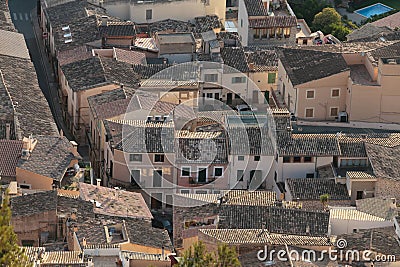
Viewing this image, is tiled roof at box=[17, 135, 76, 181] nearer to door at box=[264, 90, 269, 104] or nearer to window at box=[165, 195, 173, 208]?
window at box=[165, 195, 173, 208]

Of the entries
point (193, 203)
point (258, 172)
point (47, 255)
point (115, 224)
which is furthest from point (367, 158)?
point (47, 255)

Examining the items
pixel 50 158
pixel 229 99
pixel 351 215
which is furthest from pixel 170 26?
pixel 351 215

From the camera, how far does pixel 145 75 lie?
56219 millimetres

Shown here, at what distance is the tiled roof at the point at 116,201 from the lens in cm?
4400

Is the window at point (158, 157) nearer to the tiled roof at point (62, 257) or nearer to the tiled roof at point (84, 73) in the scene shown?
the tiled roof at point (84, 73)

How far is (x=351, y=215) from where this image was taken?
43.8 meters

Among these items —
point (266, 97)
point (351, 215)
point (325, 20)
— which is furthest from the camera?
point (325, 20)

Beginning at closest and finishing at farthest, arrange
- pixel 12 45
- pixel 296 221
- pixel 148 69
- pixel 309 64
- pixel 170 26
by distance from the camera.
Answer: pixel 296 221
pixel 309 64
pixel 148 69
pixel 12 45
pixel 170 26

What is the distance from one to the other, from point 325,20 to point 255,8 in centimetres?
671

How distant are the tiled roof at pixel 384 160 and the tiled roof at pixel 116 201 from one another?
8.95 m

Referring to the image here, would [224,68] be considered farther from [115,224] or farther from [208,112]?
[115,224]

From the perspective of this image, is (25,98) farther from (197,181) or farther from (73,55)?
(197,181)

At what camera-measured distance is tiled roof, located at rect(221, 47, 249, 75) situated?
5728 centimetres

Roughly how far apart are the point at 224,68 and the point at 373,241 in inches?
709
